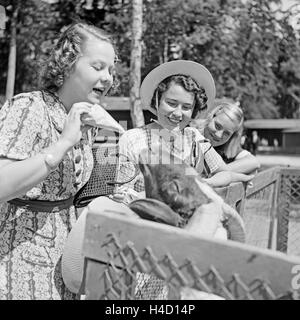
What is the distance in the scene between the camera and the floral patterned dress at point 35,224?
6.12 ft

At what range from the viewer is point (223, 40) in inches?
524

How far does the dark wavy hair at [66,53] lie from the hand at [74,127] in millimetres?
316

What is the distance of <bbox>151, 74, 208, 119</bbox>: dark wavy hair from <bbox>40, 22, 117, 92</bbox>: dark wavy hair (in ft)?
1.67

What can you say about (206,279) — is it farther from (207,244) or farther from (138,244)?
(138,244)

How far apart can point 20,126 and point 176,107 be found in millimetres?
922

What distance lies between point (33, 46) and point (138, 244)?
17.8m

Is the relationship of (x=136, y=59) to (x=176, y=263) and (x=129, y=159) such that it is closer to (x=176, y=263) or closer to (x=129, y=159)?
(x=129, y=159)

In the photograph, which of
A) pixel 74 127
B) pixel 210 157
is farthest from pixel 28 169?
pixel 210 157

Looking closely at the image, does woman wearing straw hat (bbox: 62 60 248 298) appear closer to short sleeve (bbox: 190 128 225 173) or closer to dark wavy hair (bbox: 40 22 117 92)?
short sleeve (bbox: 190 128 225 173)

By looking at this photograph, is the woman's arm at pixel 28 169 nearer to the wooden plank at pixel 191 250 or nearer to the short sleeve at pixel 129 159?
the wooden plank at pixel 191 250

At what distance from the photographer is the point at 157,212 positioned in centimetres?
147
